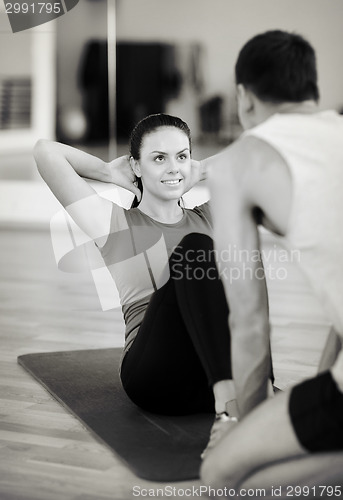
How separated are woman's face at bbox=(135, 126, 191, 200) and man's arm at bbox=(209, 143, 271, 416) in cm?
91

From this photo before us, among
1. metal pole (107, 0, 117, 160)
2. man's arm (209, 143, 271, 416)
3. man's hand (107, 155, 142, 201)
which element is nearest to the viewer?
man's arm (209, 143, 271, 416)

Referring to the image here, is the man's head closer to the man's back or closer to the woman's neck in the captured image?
the man's back

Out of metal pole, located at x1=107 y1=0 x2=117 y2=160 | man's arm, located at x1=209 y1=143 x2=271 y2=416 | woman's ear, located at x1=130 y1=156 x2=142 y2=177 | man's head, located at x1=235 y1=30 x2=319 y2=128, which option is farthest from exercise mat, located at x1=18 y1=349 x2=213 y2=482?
metal pole, located at x1=107 y1=0 x2=117 y2=160

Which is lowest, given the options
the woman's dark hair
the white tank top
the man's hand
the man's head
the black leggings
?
the black leggings

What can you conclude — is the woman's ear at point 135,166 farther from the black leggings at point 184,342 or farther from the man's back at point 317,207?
the man's back at point 317,207

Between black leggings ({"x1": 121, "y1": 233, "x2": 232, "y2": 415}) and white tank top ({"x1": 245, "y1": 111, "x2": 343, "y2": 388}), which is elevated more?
white tank top ({"x1": 245, "y1": 111, "x2": 343, "y2": 388})

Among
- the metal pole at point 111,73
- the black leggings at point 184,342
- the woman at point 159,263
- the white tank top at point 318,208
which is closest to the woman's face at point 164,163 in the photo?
the woman at point 159,263

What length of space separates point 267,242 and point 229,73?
51.8 inches

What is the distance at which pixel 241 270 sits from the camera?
1.50m

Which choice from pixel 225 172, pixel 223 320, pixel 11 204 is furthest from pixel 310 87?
pixel 11 204

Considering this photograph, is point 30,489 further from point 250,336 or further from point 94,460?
point 250,336

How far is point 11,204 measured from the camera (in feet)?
22.8

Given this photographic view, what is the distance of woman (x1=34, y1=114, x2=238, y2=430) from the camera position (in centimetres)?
193

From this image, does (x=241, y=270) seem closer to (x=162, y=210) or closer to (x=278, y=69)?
(x=278, y=69)
